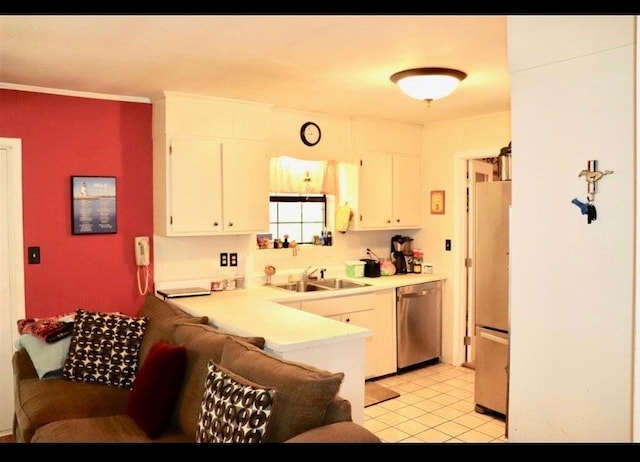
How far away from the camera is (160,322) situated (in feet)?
11.0

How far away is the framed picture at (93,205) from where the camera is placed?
13.1ft

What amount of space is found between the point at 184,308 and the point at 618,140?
2.89 meters

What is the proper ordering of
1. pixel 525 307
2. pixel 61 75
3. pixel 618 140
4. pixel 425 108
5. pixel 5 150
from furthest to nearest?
pixel 425 108
pixel 5 150
pixel 61 75
pixel 525 307
pixel 618 140

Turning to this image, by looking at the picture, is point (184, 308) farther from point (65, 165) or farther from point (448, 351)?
point (448, 351)

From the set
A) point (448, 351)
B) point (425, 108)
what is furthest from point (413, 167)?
point (448, 351)

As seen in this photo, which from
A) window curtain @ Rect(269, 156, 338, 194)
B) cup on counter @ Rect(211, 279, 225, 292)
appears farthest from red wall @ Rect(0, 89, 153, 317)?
window curtain @ Rect(269, 156, 338, 194)

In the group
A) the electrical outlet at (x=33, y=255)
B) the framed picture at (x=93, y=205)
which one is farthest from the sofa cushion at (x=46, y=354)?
the framed picture at (x=93, y=205)

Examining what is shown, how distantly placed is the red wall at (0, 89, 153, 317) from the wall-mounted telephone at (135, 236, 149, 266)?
6 centimetres

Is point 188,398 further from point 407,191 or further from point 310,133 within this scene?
point 407,191

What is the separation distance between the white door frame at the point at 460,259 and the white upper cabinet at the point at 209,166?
2.00 m

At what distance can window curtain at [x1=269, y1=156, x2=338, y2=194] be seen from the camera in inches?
192

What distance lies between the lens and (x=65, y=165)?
3955mm

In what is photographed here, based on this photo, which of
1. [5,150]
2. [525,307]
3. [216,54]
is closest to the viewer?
[525,307]

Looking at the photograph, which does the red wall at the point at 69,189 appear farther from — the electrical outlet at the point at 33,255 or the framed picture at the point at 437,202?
the framed picture at the point at 437,202
